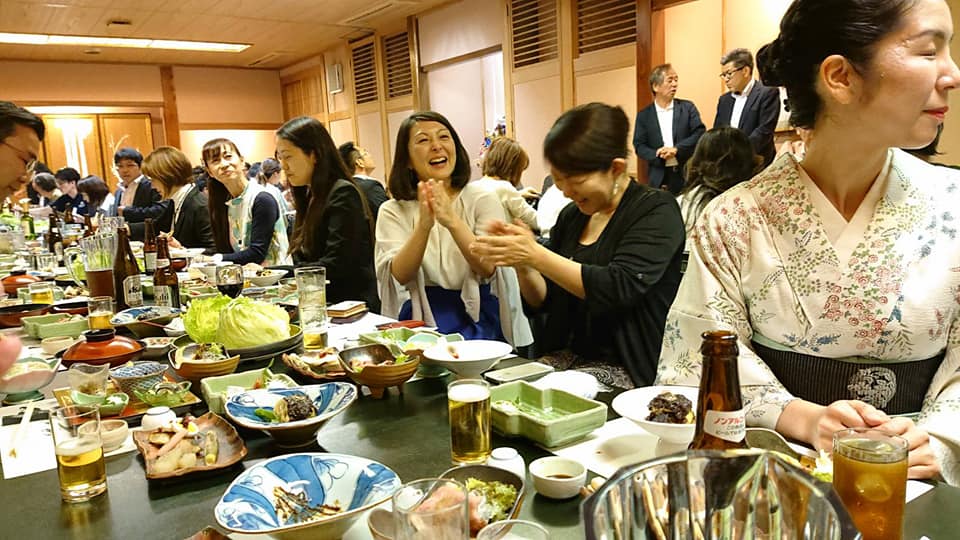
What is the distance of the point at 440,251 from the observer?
9.28ft

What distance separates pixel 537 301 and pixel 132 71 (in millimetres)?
11153

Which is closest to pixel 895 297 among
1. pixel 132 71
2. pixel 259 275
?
pixel 259 275

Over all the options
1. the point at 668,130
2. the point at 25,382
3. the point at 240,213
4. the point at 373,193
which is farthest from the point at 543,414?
the point at 668,130

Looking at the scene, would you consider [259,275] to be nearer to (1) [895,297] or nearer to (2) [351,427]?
(2) [351,427]

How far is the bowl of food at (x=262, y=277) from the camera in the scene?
288 cm

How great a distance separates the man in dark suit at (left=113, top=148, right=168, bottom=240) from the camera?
18.9 ft

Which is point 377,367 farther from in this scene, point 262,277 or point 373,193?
point 373,193

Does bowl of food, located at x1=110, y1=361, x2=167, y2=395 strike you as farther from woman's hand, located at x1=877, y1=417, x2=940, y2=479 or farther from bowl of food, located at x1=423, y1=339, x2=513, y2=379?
woman's hand, located at x1=877, y1=417, x2=940, y2=479

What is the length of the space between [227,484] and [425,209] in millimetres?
1608

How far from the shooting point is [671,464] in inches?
22.3

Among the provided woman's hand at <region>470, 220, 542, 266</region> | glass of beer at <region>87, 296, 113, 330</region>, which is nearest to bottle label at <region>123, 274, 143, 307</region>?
glass of beer at <region>87, 296, 113, 330</region>

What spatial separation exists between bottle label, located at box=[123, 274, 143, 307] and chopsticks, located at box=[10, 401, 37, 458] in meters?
1.00

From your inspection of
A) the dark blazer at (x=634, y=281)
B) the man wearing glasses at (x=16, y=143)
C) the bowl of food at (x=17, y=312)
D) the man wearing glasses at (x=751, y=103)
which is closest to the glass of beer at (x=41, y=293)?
the bowl of food at (x=17, y=312)

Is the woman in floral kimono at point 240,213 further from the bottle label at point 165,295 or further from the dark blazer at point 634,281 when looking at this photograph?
the dark blazer at point 634,281
